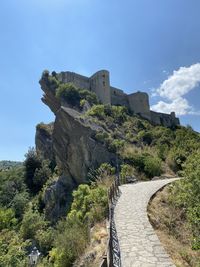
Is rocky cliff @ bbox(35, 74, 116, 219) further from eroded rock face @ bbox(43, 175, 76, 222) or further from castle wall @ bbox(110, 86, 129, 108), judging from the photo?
castle wall @ bbox(110, 86, 129, 108)

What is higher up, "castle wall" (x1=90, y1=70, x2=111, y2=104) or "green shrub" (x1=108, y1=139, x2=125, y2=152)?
"castle wall" (x1=90, y1=70, x2=111, y2=104)

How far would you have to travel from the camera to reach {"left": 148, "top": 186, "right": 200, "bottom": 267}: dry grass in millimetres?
6664

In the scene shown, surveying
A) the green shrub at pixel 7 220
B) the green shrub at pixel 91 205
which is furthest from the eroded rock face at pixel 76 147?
the green shrub at pixel 91 205

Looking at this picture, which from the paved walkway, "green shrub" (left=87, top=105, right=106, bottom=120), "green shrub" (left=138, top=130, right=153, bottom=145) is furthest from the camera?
"green shrub" (left=87, top=105, right=106, bottom=120)

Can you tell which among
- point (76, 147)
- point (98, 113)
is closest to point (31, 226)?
point (76, 147)

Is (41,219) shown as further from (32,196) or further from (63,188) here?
(32,196)

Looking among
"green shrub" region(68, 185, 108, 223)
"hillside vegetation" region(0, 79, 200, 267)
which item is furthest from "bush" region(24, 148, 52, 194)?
"green shrub" region(68, 185, 108, 223)

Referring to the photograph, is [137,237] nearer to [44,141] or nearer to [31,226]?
[31,226]

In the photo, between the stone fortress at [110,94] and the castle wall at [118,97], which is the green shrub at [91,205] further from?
the castle wall at [118,97]

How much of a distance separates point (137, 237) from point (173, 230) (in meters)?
2.03

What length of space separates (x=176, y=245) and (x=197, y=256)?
596mm

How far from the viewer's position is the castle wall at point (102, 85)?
152 ft

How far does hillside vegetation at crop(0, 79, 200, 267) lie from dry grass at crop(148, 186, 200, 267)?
1.04ft

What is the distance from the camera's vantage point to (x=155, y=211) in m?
10.1
